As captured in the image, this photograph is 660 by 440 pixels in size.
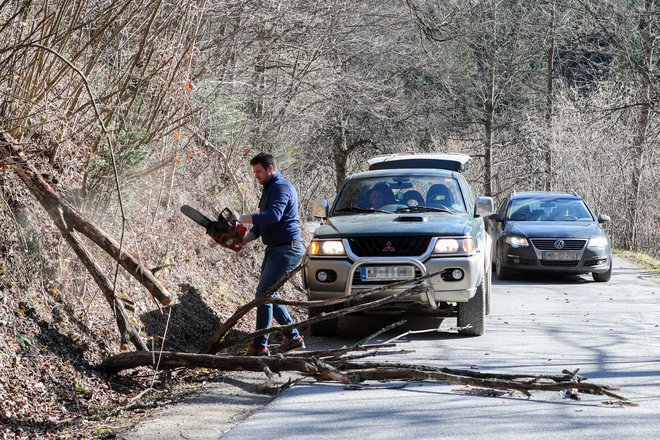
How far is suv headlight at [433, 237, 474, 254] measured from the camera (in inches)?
405

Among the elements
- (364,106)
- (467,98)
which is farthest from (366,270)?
(467,98)

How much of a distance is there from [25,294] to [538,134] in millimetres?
35242

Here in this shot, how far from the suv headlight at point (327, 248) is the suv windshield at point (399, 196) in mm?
1272

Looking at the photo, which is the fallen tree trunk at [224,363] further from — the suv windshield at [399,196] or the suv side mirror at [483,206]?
the suv side mirror at [483,206]

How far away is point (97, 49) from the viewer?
8.69m

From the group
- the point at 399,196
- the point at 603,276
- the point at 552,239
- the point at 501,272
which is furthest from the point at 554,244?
the point at 399,196

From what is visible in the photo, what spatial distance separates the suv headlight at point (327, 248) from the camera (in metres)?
10.4

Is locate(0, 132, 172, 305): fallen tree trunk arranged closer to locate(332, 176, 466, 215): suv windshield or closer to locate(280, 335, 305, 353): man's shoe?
locate(280, 335, 305, 353): man's shoe

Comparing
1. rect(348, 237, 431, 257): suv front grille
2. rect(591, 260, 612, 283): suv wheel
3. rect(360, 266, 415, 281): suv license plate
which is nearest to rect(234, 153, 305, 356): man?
rect(360, 266, 415, 281): suv license plate

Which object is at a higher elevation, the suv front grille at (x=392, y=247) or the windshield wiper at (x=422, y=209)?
the windshield wiper at (x=422, y=209)

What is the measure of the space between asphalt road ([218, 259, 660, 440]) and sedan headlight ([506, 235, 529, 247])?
364 cm

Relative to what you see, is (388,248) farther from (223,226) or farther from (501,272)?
(501,272)

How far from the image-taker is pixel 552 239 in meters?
17.2

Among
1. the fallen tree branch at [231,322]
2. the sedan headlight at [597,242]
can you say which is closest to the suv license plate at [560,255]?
the sedan headlight at [597,242]
